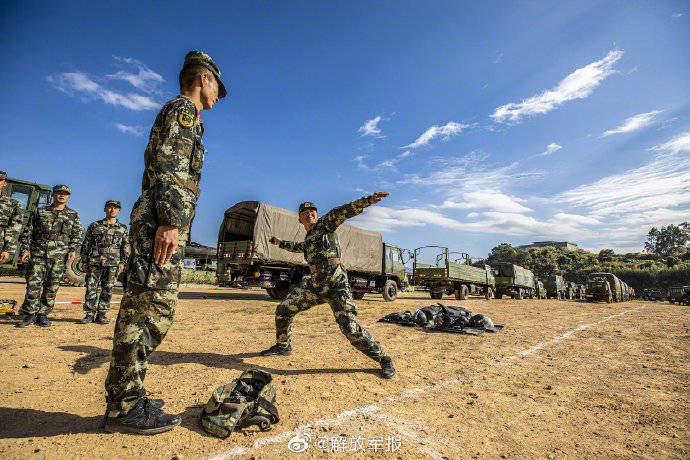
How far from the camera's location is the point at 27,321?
4.69m

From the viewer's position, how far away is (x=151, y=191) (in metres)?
1.97

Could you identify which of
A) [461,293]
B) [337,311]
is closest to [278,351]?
[337,311]

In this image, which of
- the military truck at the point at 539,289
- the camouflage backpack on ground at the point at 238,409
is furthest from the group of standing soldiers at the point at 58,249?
the military truck at the point at 539,289

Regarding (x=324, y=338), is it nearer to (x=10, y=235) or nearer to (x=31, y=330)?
(x=31, y=330)

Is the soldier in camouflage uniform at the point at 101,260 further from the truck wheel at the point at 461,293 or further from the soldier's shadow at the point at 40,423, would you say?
the truck wheel at the point at 461,293

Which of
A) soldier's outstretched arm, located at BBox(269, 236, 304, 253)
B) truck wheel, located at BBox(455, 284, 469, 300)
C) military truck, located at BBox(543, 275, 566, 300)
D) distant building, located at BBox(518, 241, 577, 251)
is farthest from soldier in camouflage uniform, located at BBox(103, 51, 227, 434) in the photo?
distant building, located at BBox(518, 241, 577, 251)

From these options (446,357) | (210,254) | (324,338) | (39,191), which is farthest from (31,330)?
(210,254)

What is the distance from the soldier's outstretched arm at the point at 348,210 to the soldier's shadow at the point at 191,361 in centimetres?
163

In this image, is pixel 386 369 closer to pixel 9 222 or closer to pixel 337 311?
pixel 337 311

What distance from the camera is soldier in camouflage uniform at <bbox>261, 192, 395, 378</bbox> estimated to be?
335 cm

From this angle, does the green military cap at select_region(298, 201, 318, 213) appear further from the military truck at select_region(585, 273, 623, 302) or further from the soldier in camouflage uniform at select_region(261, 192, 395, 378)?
the military truck at select_region(585, 273, 623, 302)

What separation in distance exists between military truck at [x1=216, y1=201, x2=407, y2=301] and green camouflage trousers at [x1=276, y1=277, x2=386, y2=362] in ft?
23.0

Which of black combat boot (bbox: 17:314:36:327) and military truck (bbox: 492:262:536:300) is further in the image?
military truck (bbox: 492:262:536:300)

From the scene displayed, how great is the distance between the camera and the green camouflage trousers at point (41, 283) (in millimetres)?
4750
